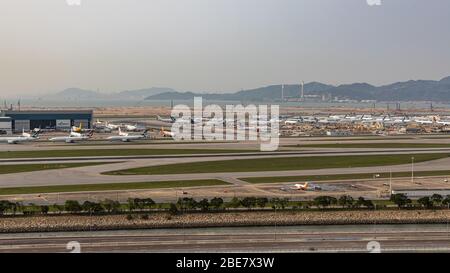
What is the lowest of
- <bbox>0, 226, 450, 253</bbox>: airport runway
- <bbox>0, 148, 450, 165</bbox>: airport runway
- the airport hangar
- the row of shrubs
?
<bbox>0, 226, 450, 253</bbox>: airport runway

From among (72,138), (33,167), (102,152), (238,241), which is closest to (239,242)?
(238,241)

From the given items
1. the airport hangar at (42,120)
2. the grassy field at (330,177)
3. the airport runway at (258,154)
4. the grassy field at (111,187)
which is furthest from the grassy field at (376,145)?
the airport hangar at (42,120)

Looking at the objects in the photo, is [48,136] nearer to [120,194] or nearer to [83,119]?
[83,119]

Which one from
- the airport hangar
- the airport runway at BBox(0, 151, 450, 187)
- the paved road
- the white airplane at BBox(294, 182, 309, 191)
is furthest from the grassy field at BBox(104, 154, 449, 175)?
the airport hangar

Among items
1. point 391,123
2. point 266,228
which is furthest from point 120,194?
point 391,123

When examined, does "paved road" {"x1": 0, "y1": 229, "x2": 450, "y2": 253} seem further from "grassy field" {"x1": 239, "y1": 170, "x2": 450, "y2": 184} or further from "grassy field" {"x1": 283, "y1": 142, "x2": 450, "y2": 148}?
"grassy field" {"x1": 283, "y1": 142, "x2": 450, "y2": 148}

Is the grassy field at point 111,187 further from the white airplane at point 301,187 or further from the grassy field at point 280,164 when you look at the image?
the white airplane at point 301,187
